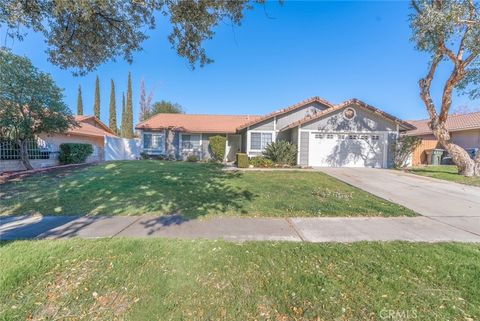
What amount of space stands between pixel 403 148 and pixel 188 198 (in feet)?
47.7

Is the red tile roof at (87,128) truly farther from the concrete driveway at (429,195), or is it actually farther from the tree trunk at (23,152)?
the concrete driveway at (429,195)

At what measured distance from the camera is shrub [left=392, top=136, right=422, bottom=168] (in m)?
14.8

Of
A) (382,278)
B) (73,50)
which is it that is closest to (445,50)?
(382,278)

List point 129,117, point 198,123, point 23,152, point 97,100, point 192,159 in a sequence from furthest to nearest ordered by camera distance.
Answer: point 97,100 → point 129,117 → point 198,123 → point 192,159 → point 23,152

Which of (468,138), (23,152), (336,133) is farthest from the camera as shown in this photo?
(468,138)

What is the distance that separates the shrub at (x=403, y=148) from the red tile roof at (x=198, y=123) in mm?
10214

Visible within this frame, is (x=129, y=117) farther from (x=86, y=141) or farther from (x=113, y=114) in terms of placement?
(x=86, y=141)

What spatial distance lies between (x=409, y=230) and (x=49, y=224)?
294 inches

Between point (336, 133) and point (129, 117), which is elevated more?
point (129, 117)

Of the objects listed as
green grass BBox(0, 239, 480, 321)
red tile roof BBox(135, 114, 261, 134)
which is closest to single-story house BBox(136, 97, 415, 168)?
A: red tile roof BBox(135, 114, 261, 134)

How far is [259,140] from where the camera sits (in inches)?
674

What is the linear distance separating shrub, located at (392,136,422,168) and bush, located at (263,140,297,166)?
645 cm

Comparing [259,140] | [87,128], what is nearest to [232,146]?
[259,140]

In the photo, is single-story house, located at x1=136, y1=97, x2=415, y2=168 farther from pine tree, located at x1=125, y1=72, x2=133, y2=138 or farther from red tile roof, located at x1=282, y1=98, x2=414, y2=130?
pine tree, located at x1=125, y1=72, x2=133, y2=138
